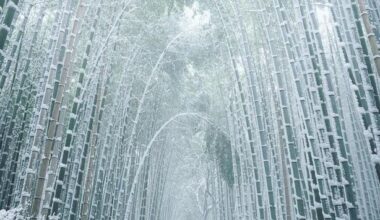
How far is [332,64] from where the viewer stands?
5961 millimetres

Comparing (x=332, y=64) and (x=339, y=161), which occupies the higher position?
(x=332, y=64)

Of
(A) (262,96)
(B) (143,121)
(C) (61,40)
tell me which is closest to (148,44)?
(B) (143,121)

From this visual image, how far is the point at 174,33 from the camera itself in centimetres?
912

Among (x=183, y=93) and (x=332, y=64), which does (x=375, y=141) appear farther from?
(x=183, y=93)

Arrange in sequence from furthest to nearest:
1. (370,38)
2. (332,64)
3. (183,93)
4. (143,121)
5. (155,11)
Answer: (183,93), (143,121), (155,11), (332,64), (370,38)

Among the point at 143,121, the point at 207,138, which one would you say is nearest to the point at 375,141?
the point at 143,121

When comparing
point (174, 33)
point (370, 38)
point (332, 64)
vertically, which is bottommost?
point (370, 38)

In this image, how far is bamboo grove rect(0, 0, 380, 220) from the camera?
133 inches

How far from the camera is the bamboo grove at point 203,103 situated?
3389 millimetres

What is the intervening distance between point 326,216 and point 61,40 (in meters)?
3.11

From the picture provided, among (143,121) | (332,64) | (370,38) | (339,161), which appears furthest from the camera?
(143,121)

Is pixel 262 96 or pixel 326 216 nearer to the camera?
pixel 326 216

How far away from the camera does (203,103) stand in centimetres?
1068

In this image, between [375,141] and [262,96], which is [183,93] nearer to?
[262,96]
